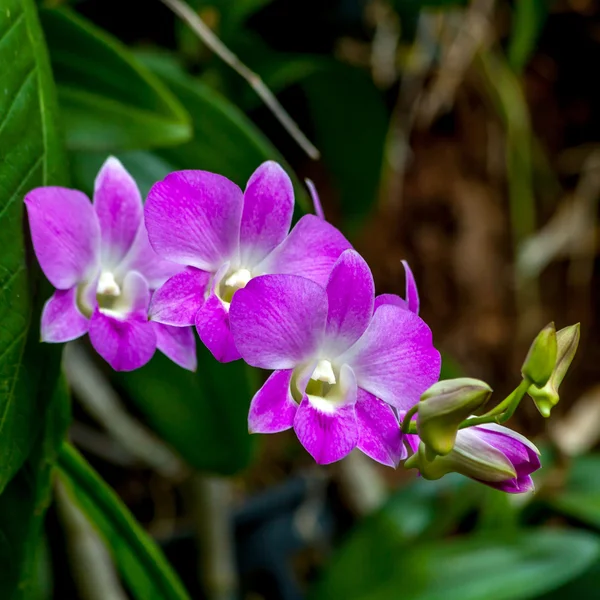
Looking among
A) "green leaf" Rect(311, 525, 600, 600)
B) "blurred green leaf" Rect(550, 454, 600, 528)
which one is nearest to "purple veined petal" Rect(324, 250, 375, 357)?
"green leaf" Rect(311, 525, 600, 600)

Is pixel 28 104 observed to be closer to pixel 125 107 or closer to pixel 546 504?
pixel 125 107

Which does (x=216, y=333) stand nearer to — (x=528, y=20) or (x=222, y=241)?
(x=222, y=241)

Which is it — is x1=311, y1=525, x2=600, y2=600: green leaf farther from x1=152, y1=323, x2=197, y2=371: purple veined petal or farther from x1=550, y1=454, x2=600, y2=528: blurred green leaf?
x1=152, y1=323, x2=197, y2=371: purple veined petal

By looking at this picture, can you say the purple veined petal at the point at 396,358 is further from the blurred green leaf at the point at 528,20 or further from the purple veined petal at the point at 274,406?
the blurred green leaf at the point at 528,20

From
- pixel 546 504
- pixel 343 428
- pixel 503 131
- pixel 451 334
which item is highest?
pixel 343 428

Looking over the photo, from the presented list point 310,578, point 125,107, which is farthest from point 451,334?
point 125,107

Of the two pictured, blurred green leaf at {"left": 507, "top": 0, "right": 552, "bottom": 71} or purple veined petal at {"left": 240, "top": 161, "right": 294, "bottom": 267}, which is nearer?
purple veined petal at {"left": 240, "top": 161, "right": 294, "bottom": 267}

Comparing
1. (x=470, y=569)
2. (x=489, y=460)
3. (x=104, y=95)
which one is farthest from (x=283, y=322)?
(x=470, y=569)
